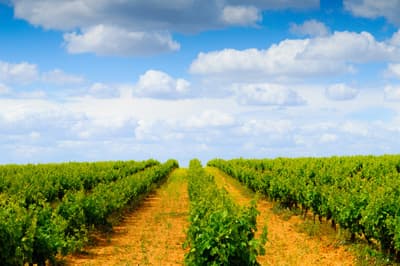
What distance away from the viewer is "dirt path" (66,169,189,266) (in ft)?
52.1

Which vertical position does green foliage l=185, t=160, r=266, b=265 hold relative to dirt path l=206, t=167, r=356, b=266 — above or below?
above

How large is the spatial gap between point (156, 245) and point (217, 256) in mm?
7473

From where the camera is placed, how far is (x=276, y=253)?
54.6 feet

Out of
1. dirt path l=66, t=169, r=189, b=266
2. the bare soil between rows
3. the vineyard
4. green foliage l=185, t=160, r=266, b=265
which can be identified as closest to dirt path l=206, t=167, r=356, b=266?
the bare soil between rows

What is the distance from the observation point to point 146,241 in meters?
18.9

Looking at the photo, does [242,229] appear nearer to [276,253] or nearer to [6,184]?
[276,253]

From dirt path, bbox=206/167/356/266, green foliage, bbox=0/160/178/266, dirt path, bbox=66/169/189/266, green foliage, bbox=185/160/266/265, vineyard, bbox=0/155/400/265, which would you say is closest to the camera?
green foliage, bbox=185/160/266/265

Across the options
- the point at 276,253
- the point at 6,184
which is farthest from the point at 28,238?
the point at 6,184

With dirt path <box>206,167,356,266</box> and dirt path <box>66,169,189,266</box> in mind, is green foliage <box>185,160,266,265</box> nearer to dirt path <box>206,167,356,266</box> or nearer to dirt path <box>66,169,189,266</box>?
dirt path <box>206,167,356,266</box>

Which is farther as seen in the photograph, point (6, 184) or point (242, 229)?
point (6, 184)

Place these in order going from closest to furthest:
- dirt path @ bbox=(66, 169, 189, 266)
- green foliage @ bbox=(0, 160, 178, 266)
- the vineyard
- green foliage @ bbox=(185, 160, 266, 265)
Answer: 1. green foliage @ bbox=(185, 160, 266, 265)
2. the vineyard
3. green foliage @ bbox=(0, 160, 178, 266)
4. dirt path @ bbox=(66, 169, 189, 266)

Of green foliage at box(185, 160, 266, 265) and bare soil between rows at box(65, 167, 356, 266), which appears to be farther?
bare soil between rows at box(65, 167, 356, 266)

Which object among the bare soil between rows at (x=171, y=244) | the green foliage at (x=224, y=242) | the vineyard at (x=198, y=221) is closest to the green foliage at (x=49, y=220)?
the vineyard at (x=198, y=221)

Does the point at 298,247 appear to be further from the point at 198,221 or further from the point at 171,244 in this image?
the point at 198,221
